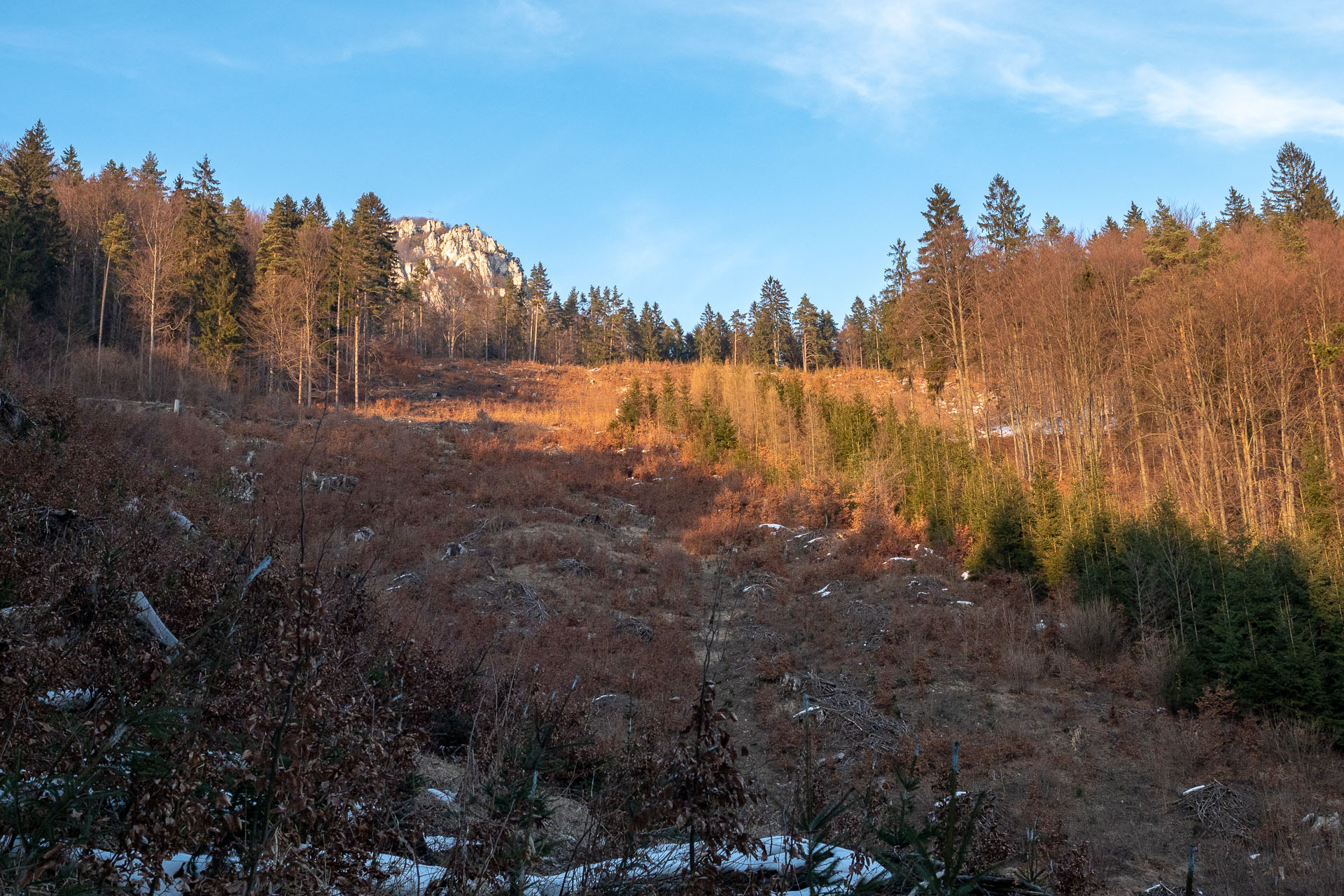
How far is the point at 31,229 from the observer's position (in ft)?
127

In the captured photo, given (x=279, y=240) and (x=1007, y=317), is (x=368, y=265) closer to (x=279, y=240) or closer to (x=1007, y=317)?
(x=279, y=240)

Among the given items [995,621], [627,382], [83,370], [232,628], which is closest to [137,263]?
[83,370]

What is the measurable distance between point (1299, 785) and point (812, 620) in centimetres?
864

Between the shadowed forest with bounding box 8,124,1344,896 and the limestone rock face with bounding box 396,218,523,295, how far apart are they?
125 m

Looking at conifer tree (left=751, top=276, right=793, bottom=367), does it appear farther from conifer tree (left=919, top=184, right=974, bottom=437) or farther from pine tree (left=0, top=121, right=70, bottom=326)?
pine tree (left=0, top=121, right=70, bottom=326)

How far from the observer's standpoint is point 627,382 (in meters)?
52.6

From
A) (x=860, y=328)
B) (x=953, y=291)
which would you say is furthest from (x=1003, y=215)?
(x=860, y=328)

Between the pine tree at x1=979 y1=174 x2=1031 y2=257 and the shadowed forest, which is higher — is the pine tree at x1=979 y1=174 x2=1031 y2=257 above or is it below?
above

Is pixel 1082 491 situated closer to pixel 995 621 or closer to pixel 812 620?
pixel 995 621

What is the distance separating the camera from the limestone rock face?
167 m

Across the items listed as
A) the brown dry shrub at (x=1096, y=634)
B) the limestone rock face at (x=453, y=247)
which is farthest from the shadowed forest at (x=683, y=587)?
the limestone rock face at (x=453, y=247)

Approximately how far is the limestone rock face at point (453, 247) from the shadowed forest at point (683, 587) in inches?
4939

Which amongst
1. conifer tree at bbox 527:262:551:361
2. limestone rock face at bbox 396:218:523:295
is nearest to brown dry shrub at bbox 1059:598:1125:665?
conifer tree at bbox 527:262:551:361

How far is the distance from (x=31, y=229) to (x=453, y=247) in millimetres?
138253
